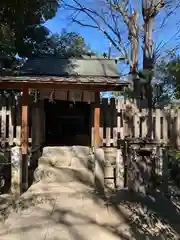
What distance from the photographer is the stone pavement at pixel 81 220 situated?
474 cm

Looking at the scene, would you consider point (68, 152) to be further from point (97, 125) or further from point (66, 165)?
point (97, 125)

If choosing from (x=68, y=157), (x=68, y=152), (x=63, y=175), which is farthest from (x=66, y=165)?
(x=63, y=175)

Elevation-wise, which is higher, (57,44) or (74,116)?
(57,44)

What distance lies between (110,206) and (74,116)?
788 cm

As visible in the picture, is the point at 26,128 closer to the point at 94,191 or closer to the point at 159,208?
the point at 94,191

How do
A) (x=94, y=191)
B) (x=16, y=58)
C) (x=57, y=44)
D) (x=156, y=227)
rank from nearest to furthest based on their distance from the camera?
(x=156, y=227), (x=94, y=191), (x=16, y=58), (x=57, y=44)

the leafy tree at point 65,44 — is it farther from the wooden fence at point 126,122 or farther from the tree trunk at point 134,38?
the wooden fence at point 126,122

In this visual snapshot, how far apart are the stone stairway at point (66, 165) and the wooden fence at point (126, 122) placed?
80 centimetres

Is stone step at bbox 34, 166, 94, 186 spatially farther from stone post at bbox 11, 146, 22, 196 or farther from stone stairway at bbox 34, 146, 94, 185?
stone post at bbox 11, 146, 22, 196

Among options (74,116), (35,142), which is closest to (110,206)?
(35,142)

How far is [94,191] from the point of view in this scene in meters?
6.93

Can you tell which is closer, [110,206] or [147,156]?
[110,206]

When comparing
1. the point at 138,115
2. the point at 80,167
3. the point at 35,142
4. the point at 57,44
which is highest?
the point at 57,44

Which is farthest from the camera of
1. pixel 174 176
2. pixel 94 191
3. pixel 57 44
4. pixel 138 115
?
pixel 57 44
